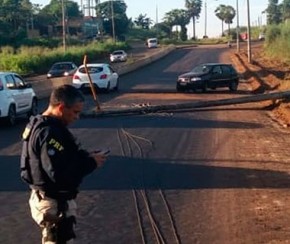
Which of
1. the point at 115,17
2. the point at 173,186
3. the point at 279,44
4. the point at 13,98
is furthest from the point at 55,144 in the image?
the point at 115,17

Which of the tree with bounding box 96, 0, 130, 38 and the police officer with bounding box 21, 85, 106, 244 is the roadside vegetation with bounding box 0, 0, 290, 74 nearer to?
the tree with bounding box 96, 0, 130, 38

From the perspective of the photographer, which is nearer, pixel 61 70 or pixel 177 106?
pixel 177 106

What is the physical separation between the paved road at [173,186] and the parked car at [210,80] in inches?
672

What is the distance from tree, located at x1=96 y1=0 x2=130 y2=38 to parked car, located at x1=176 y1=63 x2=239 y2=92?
10898 cm

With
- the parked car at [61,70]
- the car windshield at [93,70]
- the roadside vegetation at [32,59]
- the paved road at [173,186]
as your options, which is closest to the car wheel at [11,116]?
the paved road at [173,186]

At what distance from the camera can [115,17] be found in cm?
16175

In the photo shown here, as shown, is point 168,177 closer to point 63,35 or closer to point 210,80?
point 210,80

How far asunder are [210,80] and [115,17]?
125 metres

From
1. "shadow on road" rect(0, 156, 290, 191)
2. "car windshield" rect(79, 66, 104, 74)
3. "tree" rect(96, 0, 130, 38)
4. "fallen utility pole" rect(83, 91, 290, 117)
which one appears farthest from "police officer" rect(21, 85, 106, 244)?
"tree" rect(96, 0, 130, 38)

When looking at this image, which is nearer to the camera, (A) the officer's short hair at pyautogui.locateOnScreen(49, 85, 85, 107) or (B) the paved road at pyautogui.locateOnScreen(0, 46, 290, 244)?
(A) the officer's short hair at pyautogui.locateOnScreen(49, 85, 85, 107)

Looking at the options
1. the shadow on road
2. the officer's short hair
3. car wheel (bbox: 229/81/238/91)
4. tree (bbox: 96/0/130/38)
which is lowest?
car wheel (bbox: 229/81/238/91)

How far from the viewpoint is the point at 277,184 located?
12.3 metres

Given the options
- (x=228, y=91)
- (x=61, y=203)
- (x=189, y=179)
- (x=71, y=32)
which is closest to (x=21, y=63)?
(x=228, y=91)

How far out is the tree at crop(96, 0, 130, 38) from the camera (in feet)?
534
